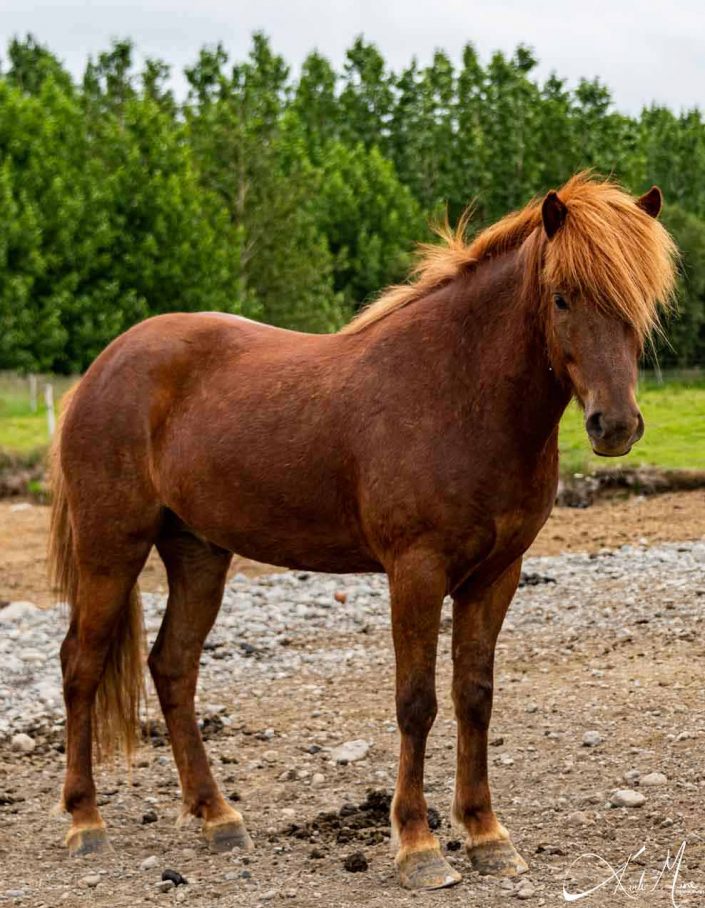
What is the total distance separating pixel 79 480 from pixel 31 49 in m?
65.0

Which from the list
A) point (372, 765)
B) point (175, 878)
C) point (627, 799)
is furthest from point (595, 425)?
point (372, 765)

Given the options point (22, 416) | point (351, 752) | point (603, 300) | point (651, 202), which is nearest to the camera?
point (603, 300)

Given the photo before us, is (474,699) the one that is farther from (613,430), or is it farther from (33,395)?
(33,395)

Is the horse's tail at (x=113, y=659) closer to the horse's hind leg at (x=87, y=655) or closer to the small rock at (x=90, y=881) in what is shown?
the horse's hind leg at (x=87, y=655)

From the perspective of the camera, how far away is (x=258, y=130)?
42188 millimetres

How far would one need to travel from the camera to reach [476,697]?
15.5 feet

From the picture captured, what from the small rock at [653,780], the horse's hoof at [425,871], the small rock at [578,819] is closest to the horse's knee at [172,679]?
the horse's hoof at [425,871]

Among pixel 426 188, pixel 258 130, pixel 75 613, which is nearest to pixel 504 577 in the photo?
pixel 75 613

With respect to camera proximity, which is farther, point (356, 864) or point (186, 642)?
point (186, 642)

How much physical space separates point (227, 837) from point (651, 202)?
10.6 ft

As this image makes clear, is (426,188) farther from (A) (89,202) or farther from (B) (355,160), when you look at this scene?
(A) (89,202)

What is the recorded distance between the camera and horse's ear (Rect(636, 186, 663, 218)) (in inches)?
175

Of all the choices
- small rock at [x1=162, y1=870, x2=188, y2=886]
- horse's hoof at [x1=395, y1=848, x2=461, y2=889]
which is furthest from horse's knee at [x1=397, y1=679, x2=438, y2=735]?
small rock at [x1=162, y1=870, x2=188, y2=886]
